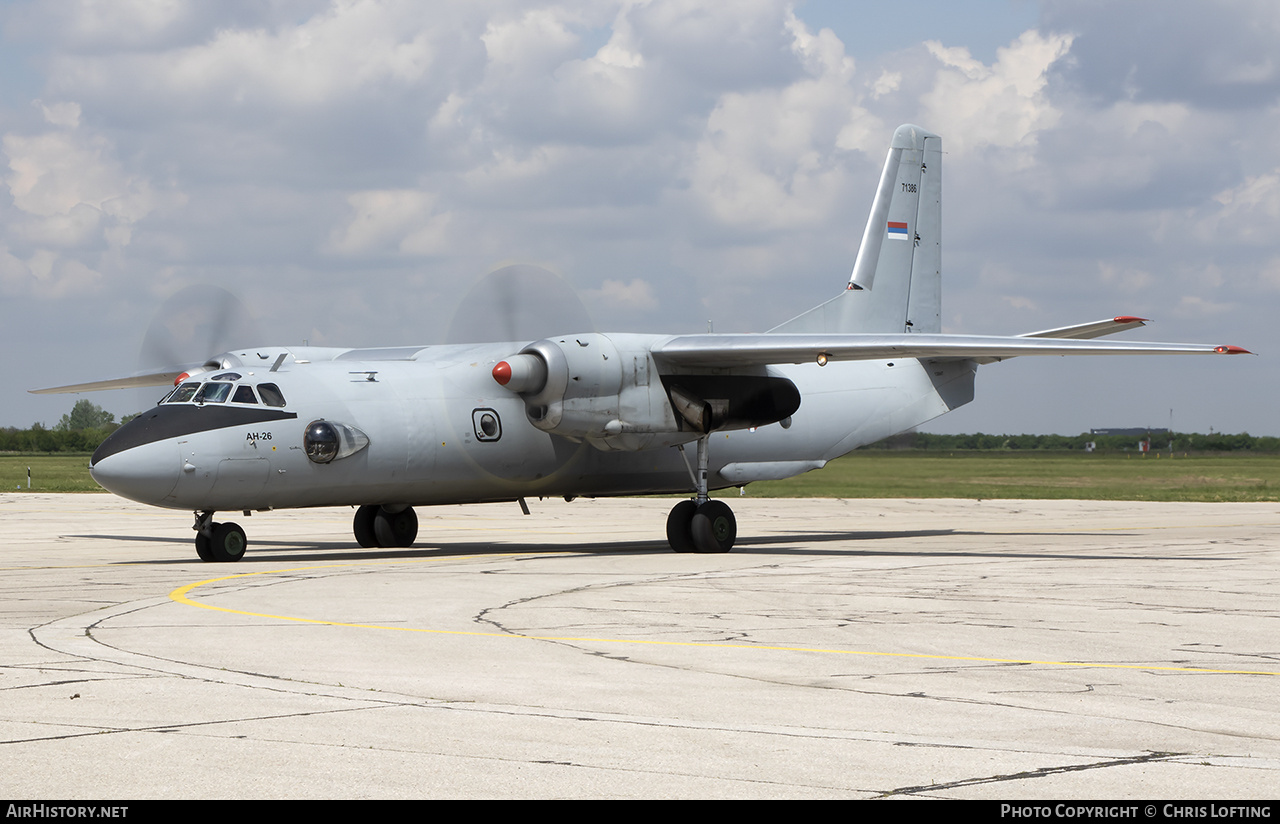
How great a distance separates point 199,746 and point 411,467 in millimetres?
15152

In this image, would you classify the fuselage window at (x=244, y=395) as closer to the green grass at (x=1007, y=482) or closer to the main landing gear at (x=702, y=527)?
the main landing gear at (x=702, y=527)

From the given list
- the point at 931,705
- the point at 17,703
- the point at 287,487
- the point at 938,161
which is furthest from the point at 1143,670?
the point at 938,161

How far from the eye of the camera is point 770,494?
174 ft

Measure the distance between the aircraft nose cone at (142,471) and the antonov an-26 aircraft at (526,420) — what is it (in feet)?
0.07

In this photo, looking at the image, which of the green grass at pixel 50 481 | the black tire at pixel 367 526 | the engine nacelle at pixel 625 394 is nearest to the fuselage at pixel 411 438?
the engine nacelle at pixel 625 394

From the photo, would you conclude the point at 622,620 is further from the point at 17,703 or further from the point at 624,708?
the point at 17,703

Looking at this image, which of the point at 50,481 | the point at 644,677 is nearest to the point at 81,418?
the point at 50,481

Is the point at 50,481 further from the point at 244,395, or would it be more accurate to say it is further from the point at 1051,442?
the point at 1051,442

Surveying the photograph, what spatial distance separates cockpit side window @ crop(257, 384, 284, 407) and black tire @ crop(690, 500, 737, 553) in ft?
24.1

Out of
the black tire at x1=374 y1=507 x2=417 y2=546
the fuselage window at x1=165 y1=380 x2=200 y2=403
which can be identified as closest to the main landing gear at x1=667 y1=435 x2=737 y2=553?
the black tire at x1=374 y1=507 x2=417 y2=546

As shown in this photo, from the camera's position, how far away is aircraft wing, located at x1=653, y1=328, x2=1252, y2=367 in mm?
20859

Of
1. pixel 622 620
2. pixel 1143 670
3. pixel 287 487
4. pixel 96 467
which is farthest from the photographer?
pixel 287 487

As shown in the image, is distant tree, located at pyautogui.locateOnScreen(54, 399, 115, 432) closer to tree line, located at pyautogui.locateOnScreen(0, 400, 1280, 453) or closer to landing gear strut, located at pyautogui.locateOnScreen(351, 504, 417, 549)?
tree line, located at pyautogui.locateOnScreen(0, 400, 1280, 453)

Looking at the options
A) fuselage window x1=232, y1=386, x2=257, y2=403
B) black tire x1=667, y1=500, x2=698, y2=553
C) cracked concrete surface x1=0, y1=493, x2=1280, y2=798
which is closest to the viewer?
cracked concrete surface x1=0, y1=493, x2=1280, y2=798
